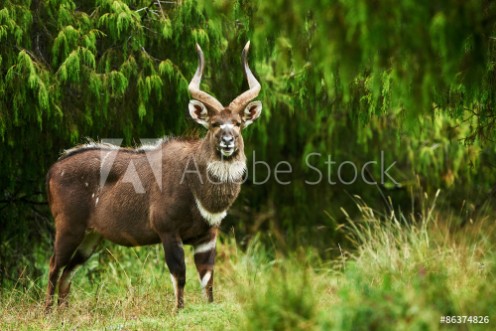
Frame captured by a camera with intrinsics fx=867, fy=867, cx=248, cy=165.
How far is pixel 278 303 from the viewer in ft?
17.8

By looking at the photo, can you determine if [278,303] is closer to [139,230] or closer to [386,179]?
[139,230]

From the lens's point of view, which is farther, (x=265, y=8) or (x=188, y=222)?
(x=188, y=222)

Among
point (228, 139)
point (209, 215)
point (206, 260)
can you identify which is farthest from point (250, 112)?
point (206, 260)

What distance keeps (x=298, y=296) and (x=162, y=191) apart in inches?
121

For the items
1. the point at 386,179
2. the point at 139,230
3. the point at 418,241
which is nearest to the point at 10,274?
the point at 139,230

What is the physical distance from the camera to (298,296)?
5.45 metres

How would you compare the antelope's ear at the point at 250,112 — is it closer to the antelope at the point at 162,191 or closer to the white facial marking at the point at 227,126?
the antelope at the point at 162,191

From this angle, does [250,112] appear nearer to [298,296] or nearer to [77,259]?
[77,259]

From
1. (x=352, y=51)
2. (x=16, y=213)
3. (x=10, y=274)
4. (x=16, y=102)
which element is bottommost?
(x=10, y=274)

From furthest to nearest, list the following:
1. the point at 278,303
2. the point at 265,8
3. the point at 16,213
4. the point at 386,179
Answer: the point at 386,179
the point at 16,213
the point at 278,303
the point at 265,8

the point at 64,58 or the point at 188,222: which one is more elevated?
the point at 64,58

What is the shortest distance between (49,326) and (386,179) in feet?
23.3

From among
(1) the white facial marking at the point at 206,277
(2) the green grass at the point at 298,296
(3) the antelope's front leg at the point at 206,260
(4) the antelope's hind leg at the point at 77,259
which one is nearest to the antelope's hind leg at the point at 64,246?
(4) the antelope's hind leg at the point at 77,259

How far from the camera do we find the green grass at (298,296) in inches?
197
